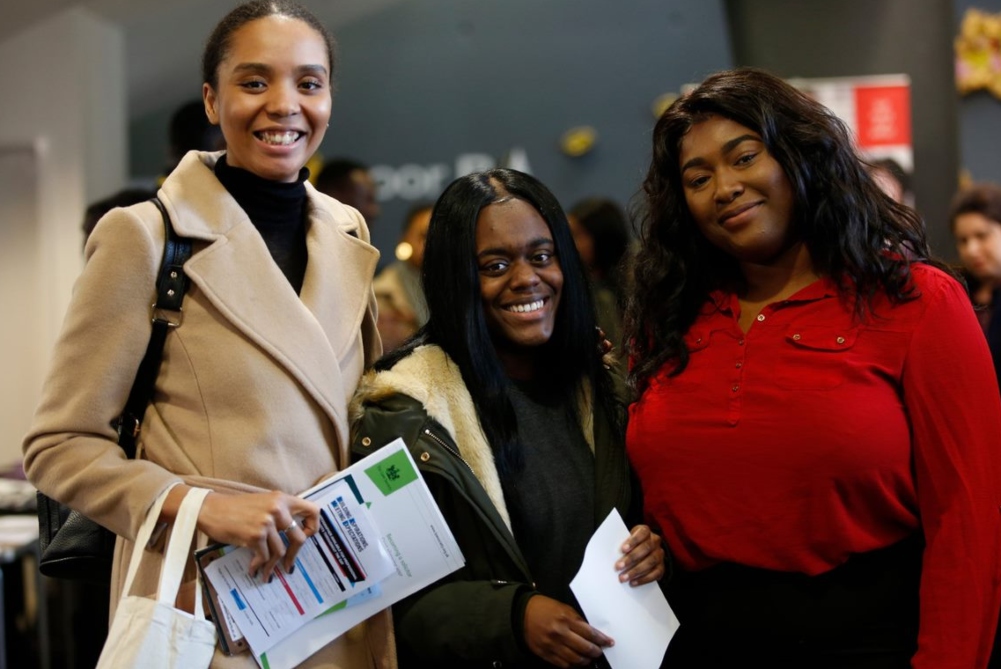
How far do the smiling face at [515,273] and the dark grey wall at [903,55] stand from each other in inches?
165

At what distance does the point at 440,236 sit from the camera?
7.47 feet

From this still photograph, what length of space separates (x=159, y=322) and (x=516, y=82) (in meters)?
6.76

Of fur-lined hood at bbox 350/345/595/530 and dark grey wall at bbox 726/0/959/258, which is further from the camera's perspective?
dark grey wall at bbox 726/0/959/258

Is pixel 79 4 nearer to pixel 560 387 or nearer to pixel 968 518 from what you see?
pixel 560 387

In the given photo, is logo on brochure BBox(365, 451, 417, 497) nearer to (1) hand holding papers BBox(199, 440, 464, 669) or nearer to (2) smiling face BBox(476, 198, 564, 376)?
(1) hand holding papers BBox(199, 440, 464, 669)

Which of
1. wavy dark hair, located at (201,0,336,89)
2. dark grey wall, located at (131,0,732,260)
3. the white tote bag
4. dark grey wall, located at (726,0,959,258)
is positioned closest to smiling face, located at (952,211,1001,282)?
dark grey wall, located at (726,0,959,258)

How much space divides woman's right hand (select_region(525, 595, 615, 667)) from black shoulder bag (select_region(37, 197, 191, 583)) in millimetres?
761

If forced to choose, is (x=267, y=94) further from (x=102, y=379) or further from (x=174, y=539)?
(x=174, y=539)

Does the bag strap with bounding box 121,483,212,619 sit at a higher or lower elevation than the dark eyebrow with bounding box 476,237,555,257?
lower

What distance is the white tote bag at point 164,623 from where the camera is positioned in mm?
1761

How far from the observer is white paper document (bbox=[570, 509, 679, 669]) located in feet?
6.54

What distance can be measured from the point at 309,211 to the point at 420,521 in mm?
652

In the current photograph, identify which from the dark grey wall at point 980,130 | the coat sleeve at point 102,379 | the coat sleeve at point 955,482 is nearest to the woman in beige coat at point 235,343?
the coat sleeve at point 102,379

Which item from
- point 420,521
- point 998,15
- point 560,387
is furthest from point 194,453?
point 998,15
